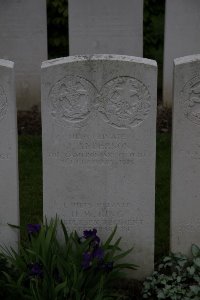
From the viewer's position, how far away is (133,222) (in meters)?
5.52

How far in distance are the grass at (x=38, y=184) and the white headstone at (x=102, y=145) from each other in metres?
0.62

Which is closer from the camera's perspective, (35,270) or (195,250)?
(35,270)

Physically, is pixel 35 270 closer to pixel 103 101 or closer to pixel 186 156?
pixel 103 101

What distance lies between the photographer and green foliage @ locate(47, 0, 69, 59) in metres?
11.5

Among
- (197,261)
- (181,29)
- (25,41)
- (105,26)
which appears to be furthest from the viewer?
(25,41)

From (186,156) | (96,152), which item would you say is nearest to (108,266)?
(96,152)

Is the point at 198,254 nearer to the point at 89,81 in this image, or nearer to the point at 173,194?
the point at 173,194

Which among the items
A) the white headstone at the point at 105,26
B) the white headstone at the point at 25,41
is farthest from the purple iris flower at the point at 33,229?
the white headstone at the point at 25,41

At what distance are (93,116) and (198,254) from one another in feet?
4.44

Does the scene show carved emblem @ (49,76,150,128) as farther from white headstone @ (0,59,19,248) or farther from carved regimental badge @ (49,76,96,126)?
white headstone @ (0,59,19,248)

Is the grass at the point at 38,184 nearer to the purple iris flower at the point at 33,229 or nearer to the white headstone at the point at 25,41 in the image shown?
the purple iris flower at the point at 33,229

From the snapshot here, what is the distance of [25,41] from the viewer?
1031cm

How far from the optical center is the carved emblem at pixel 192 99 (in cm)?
529

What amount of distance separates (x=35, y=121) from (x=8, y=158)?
4625 millimetres
